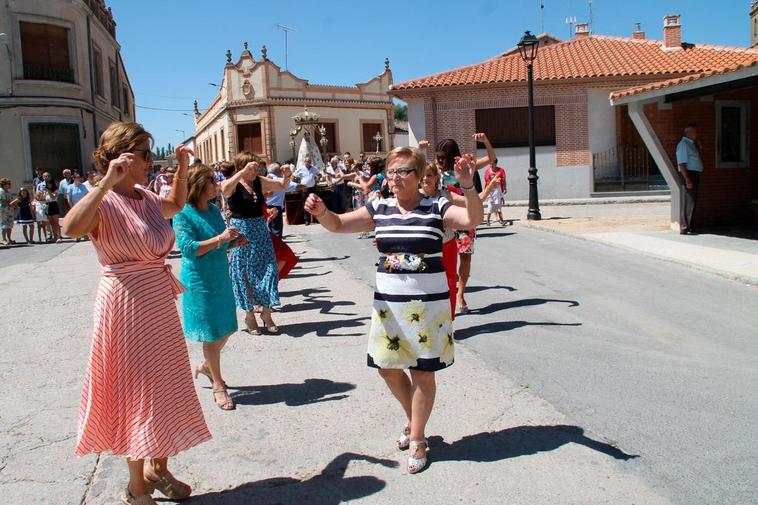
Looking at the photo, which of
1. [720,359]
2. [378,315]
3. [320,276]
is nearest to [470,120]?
[320,276]

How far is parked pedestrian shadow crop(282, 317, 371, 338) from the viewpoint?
6652 mm

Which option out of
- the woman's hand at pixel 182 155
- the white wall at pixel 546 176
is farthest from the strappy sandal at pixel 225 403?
the white wall at pixel 546 176

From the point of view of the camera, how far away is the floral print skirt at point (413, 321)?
360 centimetres

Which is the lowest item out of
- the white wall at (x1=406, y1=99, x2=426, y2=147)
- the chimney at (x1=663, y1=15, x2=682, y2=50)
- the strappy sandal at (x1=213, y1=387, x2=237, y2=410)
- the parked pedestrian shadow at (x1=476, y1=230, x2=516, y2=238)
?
the strappy sandal at (x1=213, y1=387, x2=237, y2=410)

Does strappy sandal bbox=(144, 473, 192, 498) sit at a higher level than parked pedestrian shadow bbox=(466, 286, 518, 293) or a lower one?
lower

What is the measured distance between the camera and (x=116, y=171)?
115 inches

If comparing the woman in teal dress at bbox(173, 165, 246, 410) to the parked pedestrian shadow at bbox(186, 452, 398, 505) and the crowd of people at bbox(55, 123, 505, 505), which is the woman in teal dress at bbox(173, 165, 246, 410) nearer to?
the crowd of people at bbox(55, 123, 505, 505)

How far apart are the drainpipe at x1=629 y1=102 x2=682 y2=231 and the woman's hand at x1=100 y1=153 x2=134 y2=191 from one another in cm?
1193

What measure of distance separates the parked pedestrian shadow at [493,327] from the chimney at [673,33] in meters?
23.9

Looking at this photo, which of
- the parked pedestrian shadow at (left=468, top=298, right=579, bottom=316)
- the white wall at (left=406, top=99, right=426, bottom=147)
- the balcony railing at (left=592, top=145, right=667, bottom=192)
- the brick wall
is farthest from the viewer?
the white wall at (left=406, top=99, right=426, bottom=147)

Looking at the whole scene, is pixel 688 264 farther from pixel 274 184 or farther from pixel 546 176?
pixel 546 176

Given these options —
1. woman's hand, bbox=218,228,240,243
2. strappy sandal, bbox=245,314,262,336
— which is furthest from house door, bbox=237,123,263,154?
woman's hand, bbox=218,228,240,243

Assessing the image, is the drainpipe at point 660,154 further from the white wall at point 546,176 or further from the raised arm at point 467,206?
the white wall at point 546,176

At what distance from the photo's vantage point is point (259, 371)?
5500 mm
